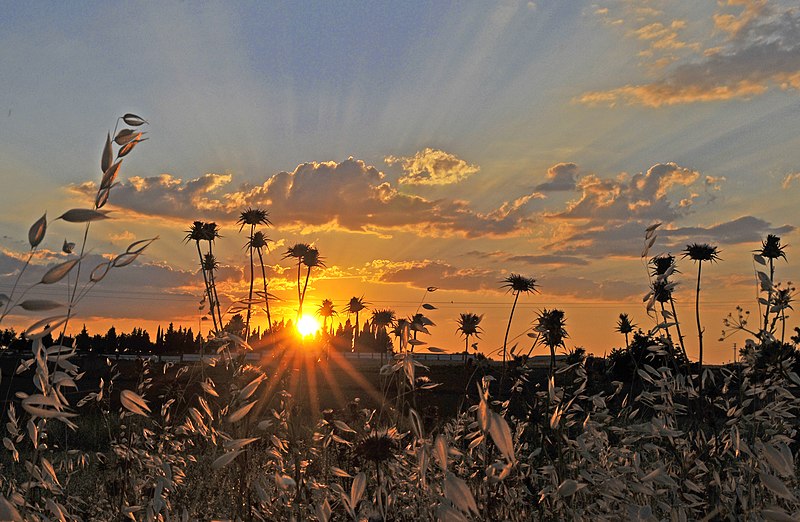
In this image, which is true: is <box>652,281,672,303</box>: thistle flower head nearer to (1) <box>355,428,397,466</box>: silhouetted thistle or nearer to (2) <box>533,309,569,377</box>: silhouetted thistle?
(2) <box>533,309,569,377</box>: silhouetted thistle

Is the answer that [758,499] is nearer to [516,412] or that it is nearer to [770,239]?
[770,239]

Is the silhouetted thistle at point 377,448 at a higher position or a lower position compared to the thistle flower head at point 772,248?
lower

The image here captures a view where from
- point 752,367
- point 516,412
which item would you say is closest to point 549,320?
point 752,367

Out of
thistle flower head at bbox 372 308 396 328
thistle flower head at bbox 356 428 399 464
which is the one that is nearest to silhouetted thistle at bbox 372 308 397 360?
thistle flower head at bbox 372 308 396 328

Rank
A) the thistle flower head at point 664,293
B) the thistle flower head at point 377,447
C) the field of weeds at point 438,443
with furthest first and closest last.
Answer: the thistle flower head at point 664,293 < the thistle flower head at point 377,447 < the field of weeds at point 438,443

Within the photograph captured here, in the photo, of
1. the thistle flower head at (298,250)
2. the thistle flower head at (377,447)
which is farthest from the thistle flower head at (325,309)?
the thistle flower head at (377,447)

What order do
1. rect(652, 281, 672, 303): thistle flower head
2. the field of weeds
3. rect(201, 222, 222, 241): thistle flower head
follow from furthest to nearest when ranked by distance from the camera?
rect(201, 222, 222, 241): thistle flower head
rect(652, 281, 672, 303): thistle flower head
the field of weeds

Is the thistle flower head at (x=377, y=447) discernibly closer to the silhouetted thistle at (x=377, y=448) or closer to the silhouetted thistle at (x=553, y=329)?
the silhouetted thistle at (x=377, y=448)

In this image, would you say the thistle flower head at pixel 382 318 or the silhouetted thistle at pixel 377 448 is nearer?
the silhouetted thistle at pixel 377 448

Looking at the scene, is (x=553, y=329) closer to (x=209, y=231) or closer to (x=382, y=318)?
(x=382, y=318)

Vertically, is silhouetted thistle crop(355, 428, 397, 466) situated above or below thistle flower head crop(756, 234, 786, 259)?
below

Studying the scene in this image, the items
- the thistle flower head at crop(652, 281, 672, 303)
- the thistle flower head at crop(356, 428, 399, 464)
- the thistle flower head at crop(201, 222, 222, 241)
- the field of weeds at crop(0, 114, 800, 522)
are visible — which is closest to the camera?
the field of weeds at crop(0, 114, 800, 522)

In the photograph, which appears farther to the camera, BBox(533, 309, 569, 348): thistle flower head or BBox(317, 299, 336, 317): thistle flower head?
BBox(317, 299, 336, 317): thistle flower head

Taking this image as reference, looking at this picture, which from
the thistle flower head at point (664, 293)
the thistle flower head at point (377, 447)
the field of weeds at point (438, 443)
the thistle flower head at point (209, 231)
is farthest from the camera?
the thistle flower head at point (209, 231)
